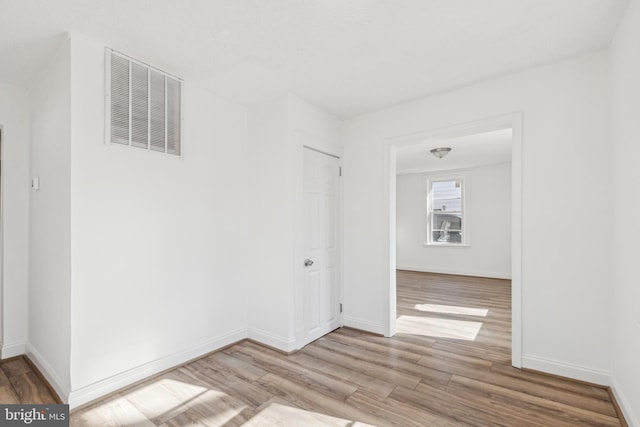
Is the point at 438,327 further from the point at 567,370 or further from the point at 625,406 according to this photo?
the point at 625,406

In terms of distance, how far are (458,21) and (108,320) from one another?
330 cm

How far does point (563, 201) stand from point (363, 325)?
2.38m

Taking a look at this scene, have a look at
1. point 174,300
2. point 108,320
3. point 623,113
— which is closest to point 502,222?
point 623,113

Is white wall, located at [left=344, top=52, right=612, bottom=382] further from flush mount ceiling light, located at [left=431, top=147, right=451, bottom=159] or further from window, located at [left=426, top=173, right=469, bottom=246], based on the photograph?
window, located at [left=426, top=173, right=469, bottom=246]

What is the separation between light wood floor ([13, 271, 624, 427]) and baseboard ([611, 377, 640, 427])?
0.22 ft

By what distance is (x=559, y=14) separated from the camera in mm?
2049

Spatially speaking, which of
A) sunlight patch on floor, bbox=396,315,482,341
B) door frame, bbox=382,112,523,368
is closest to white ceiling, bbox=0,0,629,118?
door frame, bbox=382,112,523,368

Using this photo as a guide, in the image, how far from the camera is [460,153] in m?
6.14

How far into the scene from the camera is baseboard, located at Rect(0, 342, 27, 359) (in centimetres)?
297

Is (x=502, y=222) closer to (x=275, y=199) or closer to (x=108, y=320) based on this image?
(x=275, y=199)

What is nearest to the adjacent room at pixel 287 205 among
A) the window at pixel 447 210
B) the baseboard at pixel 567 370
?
the baseboard at pixel 567 370

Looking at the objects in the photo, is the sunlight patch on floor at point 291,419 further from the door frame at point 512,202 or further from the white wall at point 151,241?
the door frame at point 512,202

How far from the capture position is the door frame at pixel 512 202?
9.16 ft

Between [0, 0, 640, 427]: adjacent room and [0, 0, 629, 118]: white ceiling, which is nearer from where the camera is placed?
[0, 0, 629, 118]: white ceiling
